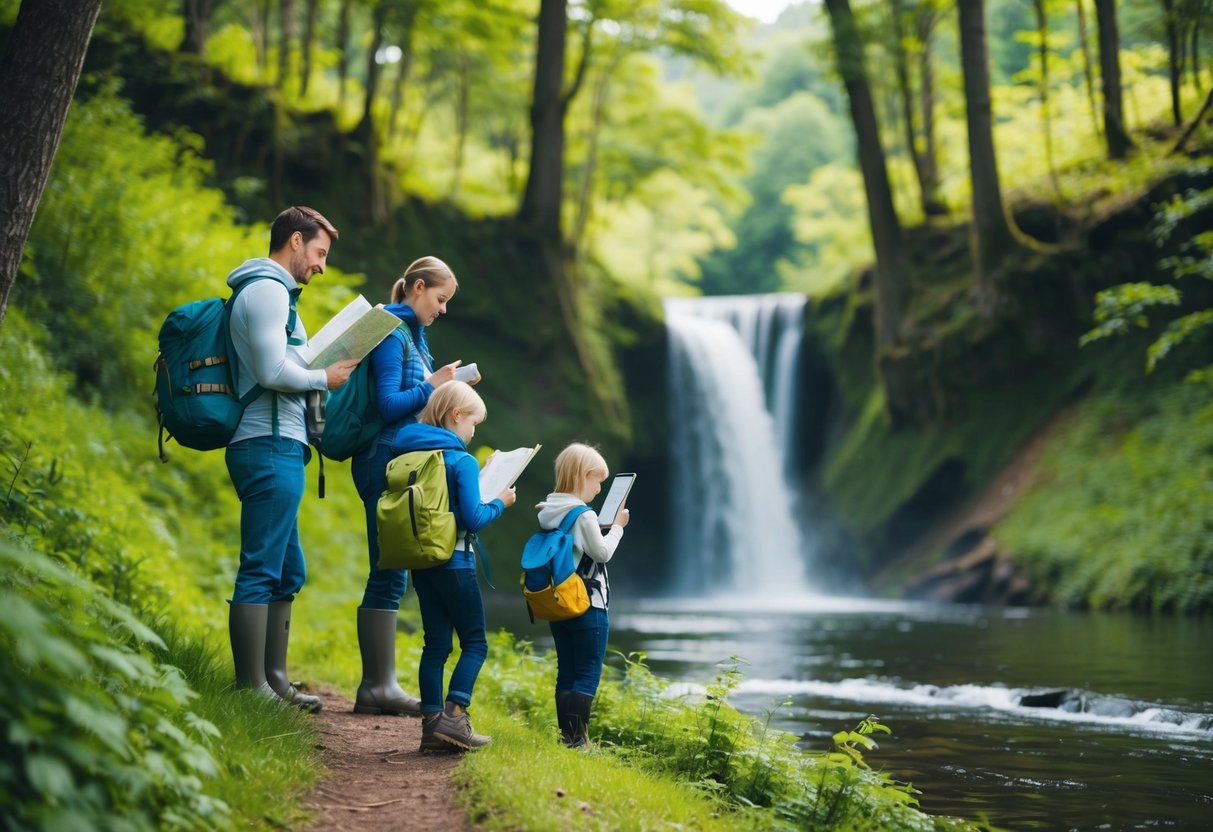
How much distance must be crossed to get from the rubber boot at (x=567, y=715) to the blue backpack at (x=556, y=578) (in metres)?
0.37

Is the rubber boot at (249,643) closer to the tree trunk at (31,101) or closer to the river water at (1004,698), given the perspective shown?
the tree trunk at (31,101)

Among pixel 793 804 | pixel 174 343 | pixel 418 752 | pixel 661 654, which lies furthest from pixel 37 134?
pixel 661 654

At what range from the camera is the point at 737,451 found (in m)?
26.3

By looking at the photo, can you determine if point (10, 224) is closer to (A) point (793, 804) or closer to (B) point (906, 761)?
(A) point (793, 804)

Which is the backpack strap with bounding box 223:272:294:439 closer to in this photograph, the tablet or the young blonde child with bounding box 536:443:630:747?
the young blonde child with bounding box 536:443:630:747

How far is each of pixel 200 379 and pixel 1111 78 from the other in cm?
2031

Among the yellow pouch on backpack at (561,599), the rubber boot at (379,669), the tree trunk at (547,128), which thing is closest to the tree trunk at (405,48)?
the tree trunk at (547,128)

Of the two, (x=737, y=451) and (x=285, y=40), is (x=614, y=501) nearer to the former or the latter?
(x=285, y=40)

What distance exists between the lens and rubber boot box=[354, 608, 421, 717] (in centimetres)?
493

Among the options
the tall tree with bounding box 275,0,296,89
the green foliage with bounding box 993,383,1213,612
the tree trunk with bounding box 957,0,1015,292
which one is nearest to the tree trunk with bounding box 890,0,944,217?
the tree trunk with bounding box 957,0,1015,292

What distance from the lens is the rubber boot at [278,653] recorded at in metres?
4.74

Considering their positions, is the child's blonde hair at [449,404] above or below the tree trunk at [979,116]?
below

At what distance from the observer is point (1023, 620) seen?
583 inches

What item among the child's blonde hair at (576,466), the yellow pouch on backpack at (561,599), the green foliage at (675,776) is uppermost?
the child's blonde hair at (576,466)
